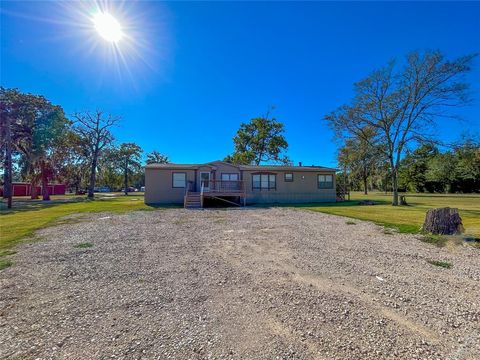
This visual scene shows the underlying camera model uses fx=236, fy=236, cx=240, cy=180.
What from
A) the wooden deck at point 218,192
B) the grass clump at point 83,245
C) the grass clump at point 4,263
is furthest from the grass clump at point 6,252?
the wooden deck at point 218,192

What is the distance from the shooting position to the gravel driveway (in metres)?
2.30

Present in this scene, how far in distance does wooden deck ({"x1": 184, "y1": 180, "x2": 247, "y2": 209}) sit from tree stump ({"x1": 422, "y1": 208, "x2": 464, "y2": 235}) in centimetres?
1135

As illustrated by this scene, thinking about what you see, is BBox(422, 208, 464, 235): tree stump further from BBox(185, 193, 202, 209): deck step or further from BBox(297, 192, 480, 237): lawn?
BBox(185, 193, 202, 209): deck step

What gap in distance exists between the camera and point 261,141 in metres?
34.2

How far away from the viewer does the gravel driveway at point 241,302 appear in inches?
90.4

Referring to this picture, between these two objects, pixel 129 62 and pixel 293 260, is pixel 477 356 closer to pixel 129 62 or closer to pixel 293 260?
pixel 293 260

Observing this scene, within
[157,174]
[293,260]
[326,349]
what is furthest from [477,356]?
[157,174]

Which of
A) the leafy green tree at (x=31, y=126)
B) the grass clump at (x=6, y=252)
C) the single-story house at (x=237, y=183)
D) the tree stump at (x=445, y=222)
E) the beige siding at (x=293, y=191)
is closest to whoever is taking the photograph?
the grass clump at (x=6, y=252)

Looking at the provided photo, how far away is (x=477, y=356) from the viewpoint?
84.8 inches

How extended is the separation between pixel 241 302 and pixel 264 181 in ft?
56.3

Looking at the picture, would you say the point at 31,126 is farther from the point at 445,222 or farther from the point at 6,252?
the point at 445,222

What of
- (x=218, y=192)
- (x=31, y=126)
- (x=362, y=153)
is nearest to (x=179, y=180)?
(x=218, y=192)

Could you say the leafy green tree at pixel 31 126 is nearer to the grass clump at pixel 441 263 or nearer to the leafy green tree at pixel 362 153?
the leafy green tree at pixel 362 153

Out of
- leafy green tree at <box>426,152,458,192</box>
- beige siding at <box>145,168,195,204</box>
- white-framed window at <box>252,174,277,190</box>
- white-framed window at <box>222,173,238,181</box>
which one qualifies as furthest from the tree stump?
leafy green tree at <box>426,152,458,192</box>
